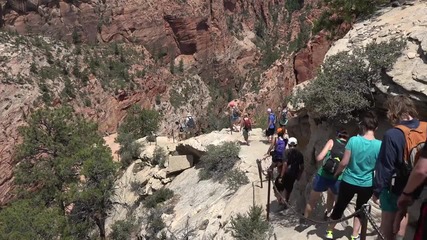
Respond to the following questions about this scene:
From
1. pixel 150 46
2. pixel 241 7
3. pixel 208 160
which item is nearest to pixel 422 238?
pixel 208 160

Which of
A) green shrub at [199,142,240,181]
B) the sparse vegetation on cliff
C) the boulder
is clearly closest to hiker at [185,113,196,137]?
the sparse vegetation on cliff

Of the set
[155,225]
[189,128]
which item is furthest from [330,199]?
[189,128]

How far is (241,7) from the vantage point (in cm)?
6962

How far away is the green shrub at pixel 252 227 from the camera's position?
7453 mm

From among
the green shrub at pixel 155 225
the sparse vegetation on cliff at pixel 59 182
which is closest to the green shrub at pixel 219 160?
the green shrub at pixel 155 225

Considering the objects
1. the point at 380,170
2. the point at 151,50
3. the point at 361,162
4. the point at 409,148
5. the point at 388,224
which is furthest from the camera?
the point at 151,50

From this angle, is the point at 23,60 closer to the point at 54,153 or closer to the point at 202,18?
the point at 54,153

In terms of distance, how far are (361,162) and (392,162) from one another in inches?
47.8

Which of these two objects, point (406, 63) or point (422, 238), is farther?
A: point (406, 63)

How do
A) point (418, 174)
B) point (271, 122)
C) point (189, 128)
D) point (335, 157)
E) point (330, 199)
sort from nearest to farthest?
point (418, 174) < point (335, 157) < point (330, 199) < point (271, 122) < point (189, 128)

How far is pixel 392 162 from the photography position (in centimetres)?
371

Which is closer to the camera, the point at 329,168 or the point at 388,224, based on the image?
the point at 388,224

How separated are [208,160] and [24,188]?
12.3m

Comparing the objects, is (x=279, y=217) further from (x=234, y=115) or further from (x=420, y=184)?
(x=234, y=115)
